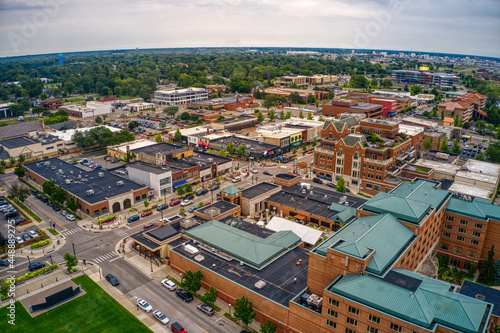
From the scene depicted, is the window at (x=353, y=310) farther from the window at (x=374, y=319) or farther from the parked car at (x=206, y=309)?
the parked car at (x=206, y=309)

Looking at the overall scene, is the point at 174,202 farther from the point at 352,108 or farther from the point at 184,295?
the point at 352,108

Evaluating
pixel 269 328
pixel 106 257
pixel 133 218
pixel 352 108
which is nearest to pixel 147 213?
pixel 133 218

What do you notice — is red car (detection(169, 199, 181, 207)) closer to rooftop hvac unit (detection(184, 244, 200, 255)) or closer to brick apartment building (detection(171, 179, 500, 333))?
brick apartment building (detection(171, 179, 500, 333))

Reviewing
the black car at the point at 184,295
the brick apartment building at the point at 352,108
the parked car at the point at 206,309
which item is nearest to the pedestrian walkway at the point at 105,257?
the black car at the point at 184,295

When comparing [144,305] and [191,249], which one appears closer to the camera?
[144,305]

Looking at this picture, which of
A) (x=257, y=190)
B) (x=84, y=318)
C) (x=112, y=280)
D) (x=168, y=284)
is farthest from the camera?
(x=257, y=190)

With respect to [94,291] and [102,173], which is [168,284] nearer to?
[94,291]

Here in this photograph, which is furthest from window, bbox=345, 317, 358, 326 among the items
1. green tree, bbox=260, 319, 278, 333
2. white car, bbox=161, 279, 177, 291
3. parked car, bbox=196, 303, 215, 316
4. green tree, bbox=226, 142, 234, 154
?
green tree, bbox=226, 142, 234, 154

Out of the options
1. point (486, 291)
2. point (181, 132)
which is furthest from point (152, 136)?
point (486, 291)
